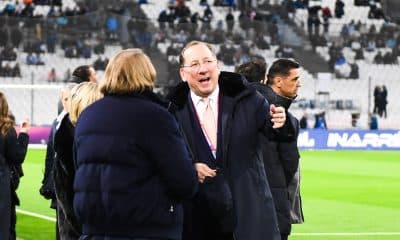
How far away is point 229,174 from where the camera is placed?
5.80m

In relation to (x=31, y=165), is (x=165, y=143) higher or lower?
higher

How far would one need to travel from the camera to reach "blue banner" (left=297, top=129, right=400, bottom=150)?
34.1 metres

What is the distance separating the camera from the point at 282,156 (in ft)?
24.7

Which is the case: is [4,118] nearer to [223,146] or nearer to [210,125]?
[210,125]

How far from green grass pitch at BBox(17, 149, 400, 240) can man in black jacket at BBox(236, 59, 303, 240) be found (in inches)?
217

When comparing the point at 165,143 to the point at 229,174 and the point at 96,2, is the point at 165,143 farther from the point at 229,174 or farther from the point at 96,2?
the point at 96,2

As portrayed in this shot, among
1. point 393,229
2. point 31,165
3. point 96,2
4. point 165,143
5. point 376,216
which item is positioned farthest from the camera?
point 96,2

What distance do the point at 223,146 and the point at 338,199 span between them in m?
13.1

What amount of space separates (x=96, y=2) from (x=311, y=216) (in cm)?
2794

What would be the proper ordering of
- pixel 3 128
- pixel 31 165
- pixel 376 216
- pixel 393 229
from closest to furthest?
pixel 3 128
pixel 393 229
pixel 376 216
pixel 31 165

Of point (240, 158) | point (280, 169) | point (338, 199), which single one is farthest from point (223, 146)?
point (338, 199)

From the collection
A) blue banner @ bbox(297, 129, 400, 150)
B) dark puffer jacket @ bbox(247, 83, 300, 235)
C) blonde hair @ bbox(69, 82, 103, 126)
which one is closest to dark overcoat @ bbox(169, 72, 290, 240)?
blonde hair @ bbox(69, 82, 103, 126)

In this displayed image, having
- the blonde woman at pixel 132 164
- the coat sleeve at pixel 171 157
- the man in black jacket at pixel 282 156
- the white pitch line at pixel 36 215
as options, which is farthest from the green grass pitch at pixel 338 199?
the coat sleeve at pixel 171 157

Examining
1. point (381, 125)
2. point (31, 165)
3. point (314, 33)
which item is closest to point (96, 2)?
point (314, 33)
